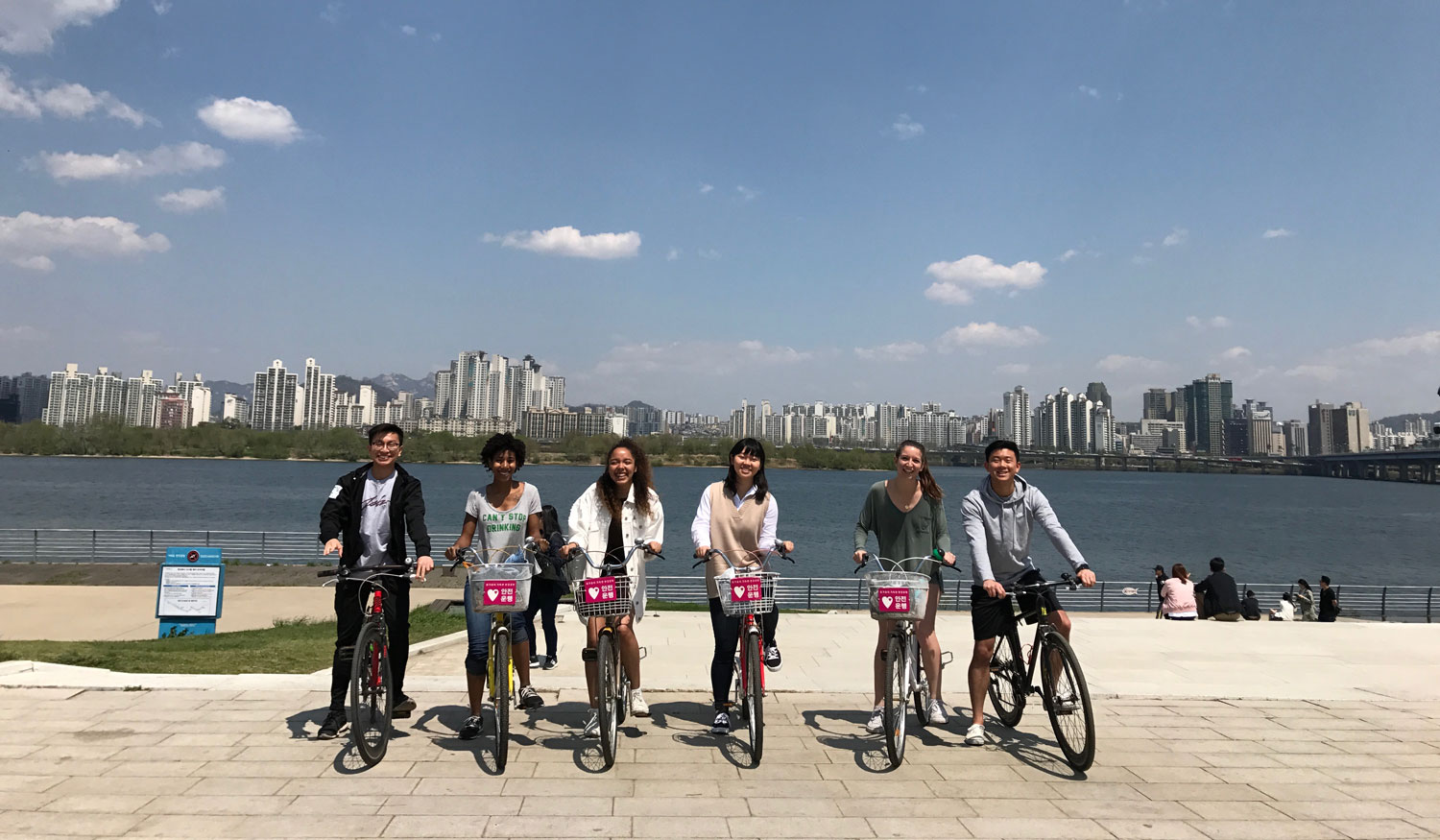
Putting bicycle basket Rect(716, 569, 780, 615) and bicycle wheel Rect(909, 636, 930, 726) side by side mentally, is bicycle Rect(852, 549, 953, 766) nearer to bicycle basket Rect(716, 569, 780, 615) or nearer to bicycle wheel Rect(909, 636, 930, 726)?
bicycle wheel Rect(909, 636, 930, 726)

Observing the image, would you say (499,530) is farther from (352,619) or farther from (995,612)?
(995,612)

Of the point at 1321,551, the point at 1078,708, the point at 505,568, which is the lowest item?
the point at 1321,551

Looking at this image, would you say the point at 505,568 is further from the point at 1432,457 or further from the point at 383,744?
the point at 1432,457

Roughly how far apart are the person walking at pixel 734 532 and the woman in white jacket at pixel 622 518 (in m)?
0.34

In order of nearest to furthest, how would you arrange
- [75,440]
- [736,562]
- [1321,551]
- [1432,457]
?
1. [736,562]
2. [1321,551]
3. [1432,457]
4. [75,440]

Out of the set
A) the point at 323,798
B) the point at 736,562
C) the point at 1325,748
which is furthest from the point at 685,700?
the point at 1325,748

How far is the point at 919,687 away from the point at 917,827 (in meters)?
1.41

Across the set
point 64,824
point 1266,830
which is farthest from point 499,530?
point 1266,830

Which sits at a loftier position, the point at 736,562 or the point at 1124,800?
the point at 736,562

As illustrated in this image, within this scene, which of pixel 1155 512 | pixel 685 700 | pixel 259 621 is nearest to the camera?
pixel 685 700

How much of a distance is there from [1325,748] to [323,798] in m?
5.73

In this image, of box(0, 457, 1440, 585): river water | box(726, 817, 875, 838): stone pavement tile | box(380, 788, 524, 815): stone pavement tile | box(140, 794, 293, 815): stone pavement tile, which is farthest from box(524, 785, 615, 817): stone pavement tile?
box(0, 457, 1440, 585): river water

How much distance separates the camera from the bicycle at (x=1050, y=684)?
4.43 m

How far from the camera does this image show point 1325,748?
5.04m
